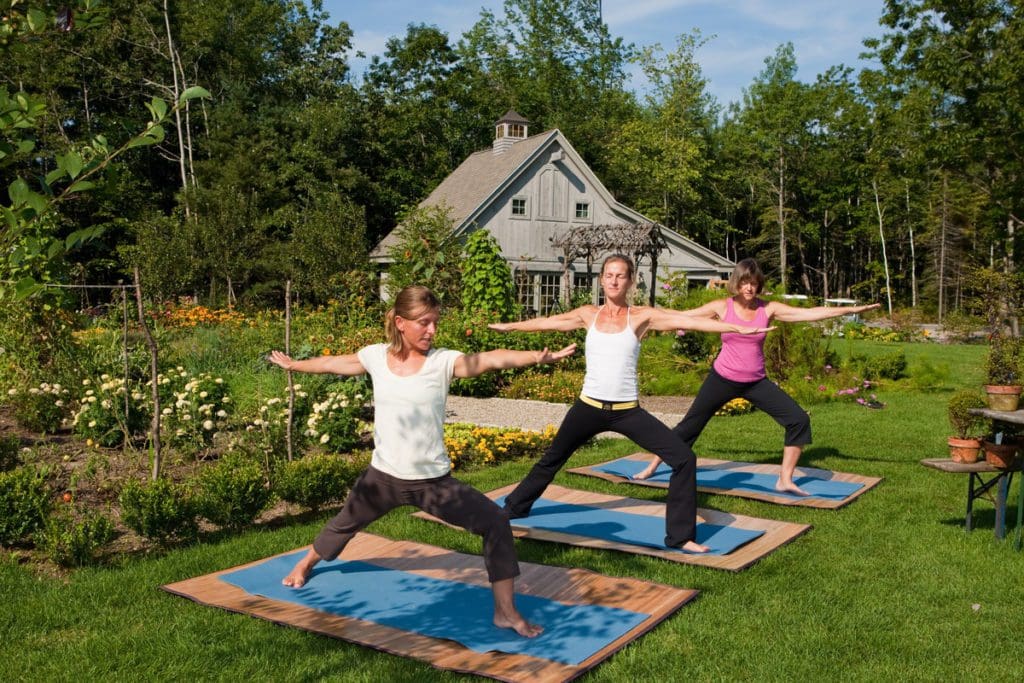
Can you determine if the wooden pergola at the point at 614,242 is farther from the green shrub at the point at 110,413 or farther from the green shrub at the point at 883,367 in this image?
the green shrub at the point at 110,413

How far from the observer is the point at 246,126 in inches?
1419

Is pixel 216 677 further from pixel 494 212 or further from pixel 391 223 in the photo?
pixel 391 223

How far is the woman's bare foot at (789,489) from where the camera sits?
7.92m

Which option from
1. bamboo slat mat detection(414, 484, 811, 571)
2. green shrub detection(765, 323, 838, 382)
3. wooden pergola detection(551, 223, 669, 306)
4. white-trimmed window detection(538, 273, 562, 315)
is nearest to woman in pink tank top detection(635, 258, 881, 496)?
bamboo slat mat detection(414, 484, 811, 571)

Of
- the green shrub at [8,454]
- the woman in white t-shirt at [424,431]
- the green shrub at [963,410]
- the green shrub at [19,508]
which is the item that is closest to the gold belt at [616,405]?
the woman in white t-shirt at [424,431]

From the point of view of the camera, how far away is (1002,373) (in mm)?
9539

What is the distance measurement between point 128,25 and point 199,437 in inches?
1297

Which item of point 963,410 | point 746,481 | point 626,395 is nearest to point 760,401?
point 746,481

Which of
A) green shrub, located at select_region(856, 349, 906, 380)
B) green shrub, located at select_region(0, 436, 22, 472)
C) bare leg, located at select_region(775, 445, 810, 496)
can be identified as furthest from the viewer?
green shrub, located at select_region(856, 349, 906, 380)

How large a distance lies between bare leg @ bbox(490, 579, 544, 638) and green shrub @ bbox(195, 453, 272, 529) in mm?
2687

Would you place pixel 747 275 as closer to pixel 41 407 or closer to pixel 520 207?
pixel 41 407

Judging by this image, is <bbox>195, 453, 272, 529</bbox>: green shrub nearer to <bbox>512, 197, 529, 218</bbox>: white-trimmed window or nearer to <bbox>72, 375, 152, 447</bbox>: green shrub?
<bbox>72, 375, 152, 447</bbox>: green shrub

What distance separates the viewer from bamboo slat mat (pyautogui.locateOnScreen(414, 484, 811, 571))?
19.7 feet

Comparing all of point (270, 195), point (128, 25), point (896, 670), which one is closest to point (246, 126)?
point (270, 195)
